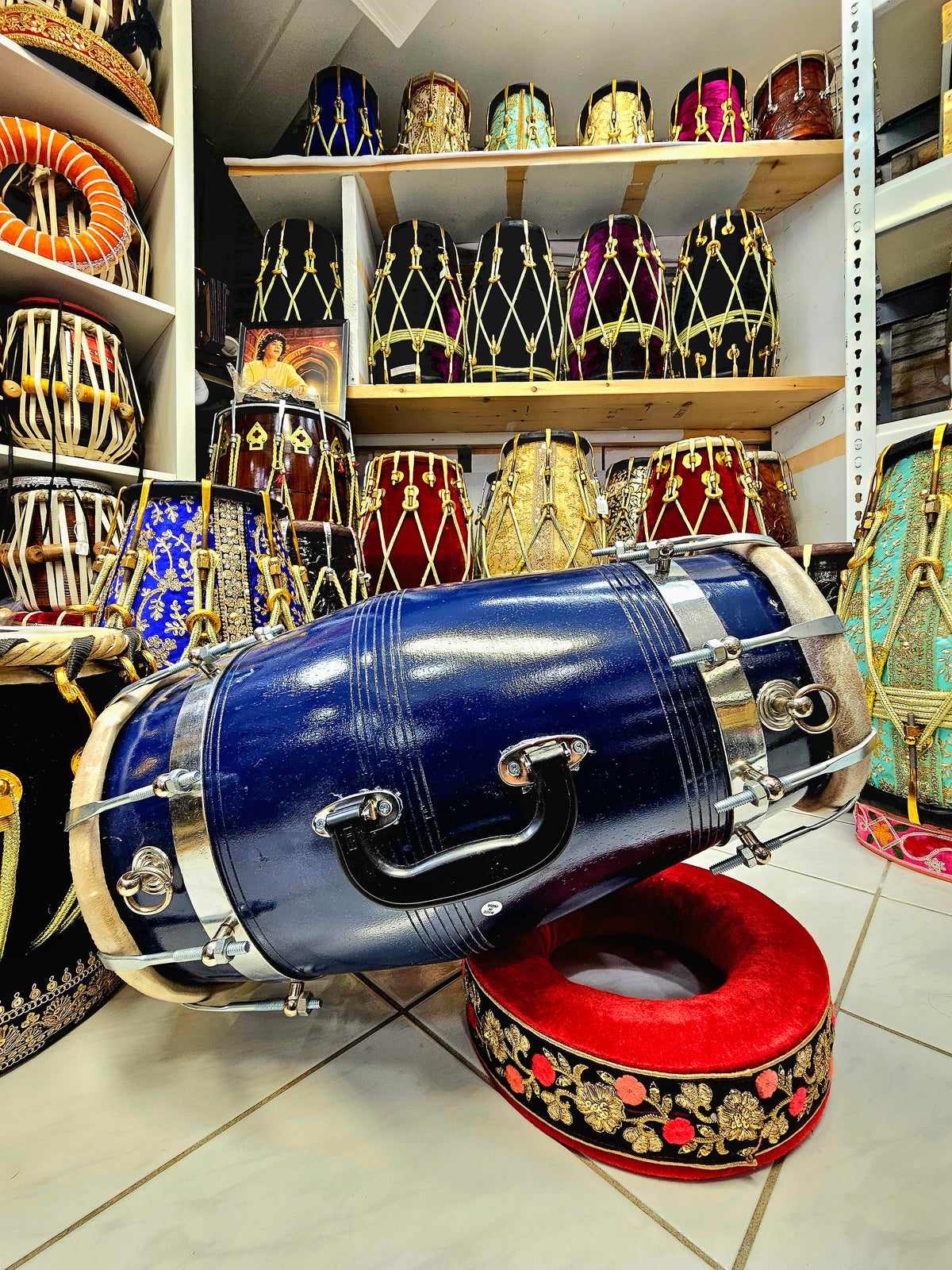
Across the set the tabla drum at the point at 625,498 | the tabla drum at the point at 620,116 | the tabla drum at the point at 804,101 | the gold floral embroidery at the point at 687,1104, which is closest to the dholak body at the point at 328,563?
the tabla drum at the point at 625,498

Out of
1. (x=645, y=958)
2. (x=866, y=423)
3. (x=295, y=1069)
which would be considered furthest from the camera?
(x=866, y=423)

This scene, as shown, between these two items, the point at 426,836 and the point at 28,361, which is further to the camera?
the point at 28,361

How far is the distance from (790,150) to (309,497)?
6.19 ft

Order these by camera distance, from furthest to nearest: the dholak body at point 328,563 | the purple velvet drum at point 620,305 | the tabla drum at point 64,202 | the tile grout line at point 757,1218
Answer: the purple velvet drum at point 620,305 < the tabla drum at point 64,202 < the dholak body at point 328,563 < the tile grout line at point 757,1218

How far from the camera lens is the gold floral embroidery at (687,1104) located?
0.43 metres

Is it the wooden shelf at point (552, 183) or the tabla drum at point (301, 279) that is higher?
the wooden shelf at point (552, 183)

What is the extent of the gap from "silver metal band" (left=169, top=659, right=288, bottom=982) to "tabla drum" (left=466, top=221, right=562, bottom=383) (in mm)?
1603

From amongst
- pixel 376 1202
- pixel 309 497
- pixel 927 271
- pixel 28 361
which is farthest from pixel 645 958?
pixel 927 271

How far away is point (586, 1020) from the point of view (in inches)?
18.8

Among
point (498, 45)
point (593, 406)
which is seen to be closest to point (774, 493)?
point (593, 406)

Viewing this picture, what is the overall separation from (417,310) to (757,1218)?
209cm

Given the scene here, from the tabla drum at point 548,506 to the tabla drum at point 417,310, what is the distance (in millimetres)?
509

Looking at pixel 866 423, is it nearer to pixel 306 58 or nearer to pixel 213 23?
pixel 306 58

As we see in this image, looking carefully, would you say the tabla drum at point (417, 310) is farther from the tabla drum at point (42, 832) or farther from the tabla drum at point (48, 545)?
the tabla drum at point (42, 832)
